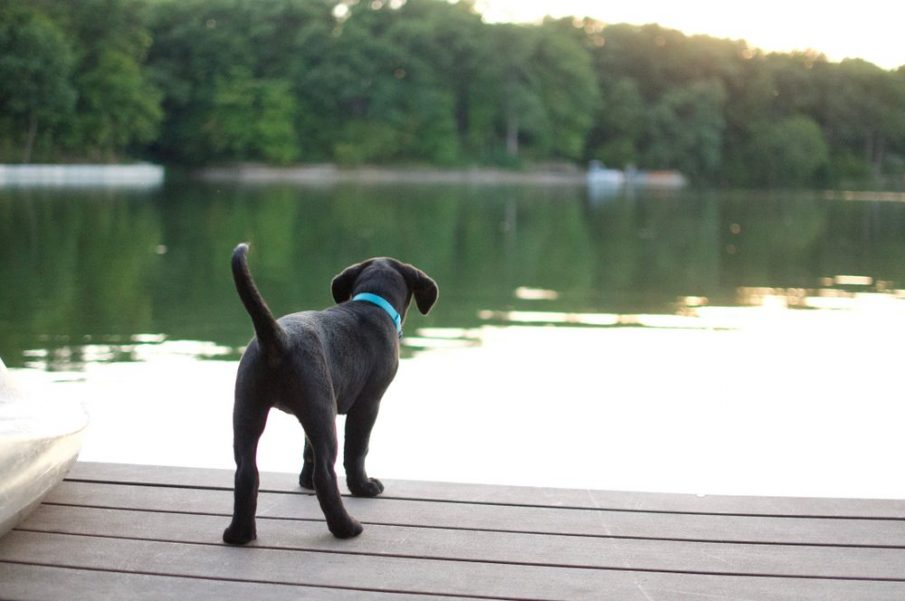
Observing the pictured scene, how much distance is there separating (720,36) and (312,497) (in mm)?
58687

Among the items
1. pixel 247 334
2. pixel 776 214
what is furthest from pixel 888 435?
pixel 776 214

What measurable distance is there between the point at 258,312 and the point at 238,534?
441 millimetres

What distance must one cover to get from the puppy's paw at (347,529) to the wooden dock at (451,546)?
0.02m

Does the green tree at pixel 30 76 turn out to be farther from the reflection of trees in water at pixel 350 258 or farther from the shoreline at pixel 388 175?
the reflection of trees in water at pixel 350 258

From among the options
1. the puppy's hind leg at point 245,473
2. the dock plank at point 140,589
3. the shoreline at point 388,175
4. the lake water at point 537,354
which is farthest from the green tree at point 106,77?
the dock plank at point 140,589

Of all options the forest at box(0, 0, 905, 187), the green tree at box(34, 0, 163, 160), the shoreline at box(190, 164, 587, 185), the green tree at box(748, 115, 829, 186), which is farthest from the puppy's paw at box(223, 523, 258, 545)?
the green tree at box(748, 115, 829, 186)

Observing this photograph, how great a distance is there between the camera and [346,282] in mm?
2645

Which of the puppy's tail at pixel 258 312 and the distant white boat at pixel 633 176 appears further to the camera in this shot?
the distant white boat at pixel 633 176

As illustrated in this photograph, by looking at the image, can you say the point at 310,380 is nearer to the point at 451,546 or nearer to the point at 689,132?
the point at 451,546

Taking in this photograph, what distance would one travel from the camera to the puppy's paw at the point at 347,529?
7.04ft

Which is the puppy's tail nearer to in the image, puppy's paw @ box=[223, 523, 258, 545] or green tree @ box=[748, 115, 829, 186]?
puppy's paw @ box=[223, 523, 258, 545]

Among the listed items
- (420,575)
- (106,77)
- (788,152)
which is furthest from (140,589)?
(788,152)

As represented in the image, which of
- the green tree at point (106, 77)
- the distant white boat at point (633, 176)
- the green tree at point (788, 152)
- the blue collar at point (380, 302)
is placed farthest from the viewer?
the distant white boat at point (633, 176)

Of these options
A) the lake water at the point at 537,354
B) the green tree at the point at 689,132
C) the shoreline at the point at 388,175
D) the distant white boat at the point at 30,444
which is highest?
the green tree at the point at 689,132
